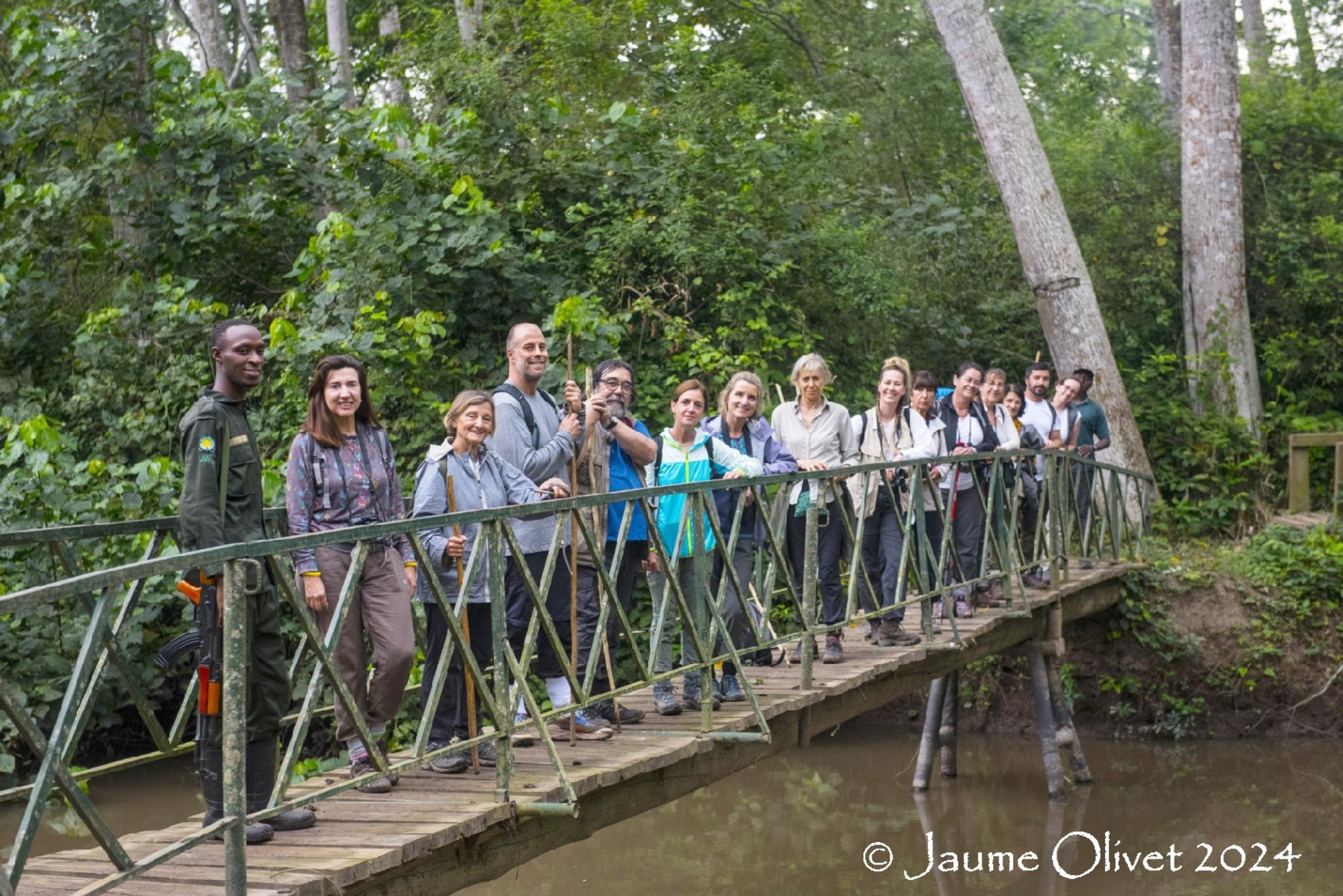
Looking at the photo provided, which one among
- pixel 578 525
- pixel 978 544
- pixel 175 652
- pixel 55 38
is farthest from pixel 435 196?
pixel 175 652

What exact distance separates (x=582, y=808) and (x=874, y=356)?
845 centimetres

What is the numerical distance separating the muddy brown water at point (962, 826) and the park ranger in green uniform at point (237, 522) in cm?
424

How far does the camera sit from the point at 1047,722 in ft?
31.6

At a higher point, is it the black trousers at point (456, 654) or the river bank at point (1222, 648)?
the black trousers at point (456, 654)

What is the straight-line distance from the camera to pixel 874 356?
12.7m

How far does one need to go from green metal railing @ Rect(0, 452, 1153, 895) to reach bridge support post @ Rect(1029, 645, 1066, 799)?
102cm

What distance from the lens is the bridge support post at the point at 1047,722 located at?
9555 mm

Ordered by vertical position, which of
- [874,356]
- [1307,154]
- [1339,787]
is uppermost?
[1307,154]

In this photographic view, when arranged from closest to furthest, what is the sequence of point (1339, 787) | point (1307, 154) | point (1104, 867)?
point (1104, 867) → point (1339, 787) → point (1307, 154)

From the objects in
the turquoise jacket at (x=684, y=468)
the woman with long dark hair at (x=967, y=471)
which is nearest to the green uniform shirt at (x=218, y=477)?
the turquoise jacket at (x=684, y=468)

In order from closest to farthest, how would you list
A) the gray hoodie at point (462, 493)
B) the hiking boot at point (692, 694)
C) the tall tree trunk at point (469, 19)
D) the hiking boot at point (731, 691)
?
1. the gray hoodie at point (462, 493)
2. the hiking boot at point (692, 694)
3. the hiking boot at point (731, 691)
4. the tall tree trunk at point (469, 19)

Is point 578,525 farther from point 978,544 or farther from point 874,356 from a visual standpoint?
point 874,356

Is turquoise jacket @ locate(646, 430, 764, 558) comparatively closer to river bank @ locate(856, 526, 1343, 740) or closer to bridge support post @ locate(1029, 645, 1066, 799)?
bridge support post @ locate(1029, 645, 1066, 799)

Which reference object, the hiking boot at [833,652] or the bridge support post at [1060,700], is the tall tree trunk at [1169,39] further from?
the hiking boot at [833,652]
